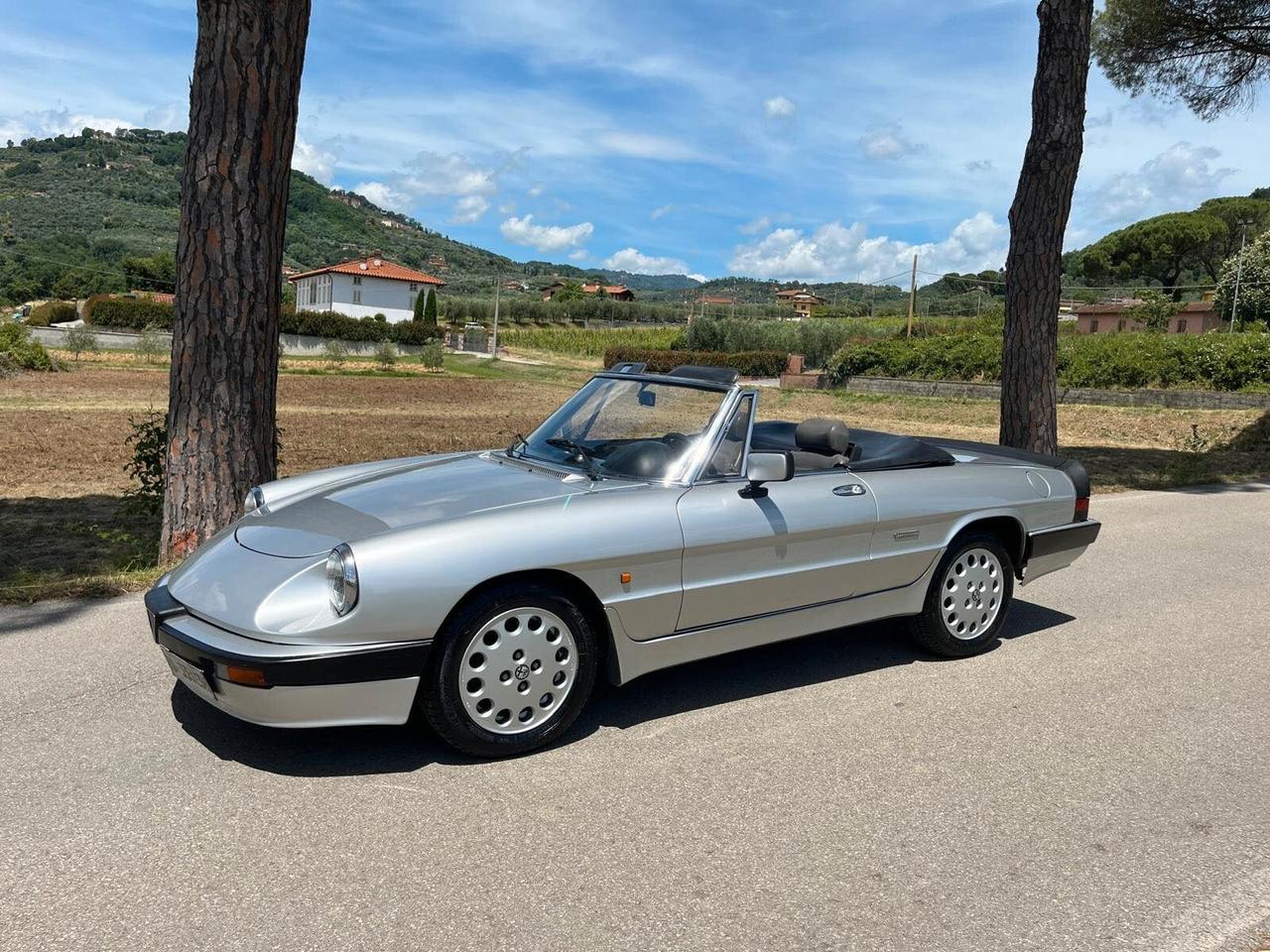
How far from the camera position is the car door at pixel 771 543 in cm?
399

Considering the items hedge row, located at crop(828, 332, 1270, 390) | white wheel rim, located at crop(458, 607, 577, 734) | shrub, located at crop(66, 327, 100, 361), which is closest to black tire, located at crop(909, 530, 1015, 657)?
white wheel rim, located at crop(458, 607, 577, 734)

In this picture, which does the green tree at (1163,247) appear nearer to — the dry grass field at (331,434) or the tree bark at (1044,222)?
the dry grass field at (331,434)

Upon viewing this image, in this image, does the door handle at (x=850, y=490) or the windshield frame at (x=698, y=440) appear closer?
the windshield frame at (x=698, y=440)

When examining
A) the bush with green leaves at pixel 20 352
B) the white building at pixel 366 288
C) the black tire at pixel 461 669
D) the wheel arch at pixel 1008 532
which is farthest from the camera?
the white building at pixel 366 288

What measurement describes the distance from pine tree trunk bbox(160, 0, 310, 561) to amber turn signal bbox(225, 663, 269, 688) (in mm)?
3254

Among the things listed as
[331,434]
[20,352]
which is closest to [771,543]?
[331,434]

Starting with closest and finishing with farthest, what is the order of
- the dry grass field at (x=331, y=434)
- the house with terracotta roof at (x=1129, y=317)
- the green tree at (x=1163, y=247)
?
the dry grass field at (x=331, y=434), the house with terracotta roof at (x=1129, y=317), the green tree at (x=1163, y=247)

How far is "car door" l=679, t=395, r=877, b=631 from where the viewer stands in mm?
3986

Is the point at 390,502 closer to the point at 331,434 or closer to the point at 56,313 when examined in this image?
the point at 331,434

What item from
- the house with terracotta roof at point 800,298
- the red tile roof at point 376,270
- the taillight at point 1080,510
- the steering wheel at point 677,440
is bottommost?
the taillight at point 1080,510

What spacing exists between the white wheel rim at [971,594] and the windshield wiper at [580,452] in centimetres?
185

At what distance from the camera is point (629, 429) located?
4.55 m

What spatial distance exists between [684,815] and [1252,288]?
53.3 metres

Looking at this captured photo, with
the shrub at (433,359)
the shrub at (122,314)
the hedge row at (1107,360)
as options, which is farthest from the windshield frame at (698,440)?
the shrub at (122,314)
